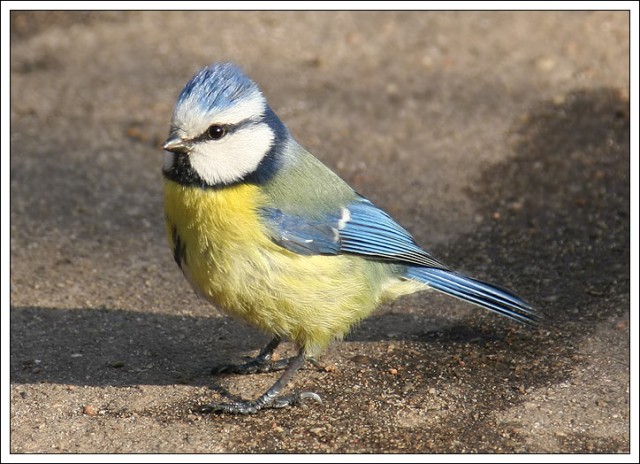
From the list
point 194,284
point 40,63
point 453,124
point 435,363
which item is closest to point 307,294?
point 194,284

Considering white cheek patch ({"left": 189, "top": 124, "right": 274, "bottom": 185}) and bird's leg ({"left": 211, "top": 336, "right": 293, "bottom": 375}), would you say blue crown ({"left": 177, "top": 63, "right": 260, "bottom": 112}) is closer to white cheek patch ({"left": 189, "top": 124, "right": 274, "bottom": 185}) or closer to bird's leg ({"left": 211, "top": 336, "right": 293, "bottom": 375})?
white cheek patch ({"left": 189, "top": 124, "right": 274, "bottom": 185})

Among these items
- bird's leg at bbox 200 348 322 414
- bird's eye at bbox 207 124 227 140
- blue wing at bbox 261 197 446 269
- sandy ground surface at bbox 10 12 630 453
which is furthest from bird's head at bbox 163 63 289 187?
sandy ground surface at bbox 10 12 630 453

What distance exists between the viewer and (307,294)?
4.56 metres

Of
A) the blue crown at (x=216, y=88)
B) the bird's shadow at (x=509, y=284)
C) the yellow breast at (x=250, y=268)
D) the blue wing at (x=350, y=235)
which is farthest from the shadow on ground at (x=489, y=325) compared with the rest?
the blue crown at (x=216, y=88)

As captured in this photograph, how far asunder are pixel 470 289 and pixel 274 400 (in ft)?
3.90

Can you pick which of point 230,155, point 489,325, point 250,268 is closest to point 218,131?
point 230,155

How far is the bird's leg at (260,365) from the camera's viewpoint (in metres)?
5.04

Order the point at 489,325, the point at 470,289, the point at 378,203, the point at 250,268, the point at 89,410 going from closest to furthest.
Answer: the point at 250,268
the point at 89,410
the point at 470,289
the point at 489,325
the point at 378,203

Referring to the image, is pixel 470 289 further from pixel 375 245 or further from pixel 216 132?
pixel 216 132

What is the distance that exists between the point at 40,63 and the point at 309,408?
5243mm

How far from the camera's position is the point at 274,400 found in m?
4.69

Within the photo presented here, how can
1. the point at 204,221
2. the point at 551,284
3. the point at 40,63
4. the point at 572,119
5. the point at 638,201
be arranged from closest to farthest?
the point at 204,221 < the point at 551,284 < the point at 638,201 < the point at 572,119 < the point at 40,63

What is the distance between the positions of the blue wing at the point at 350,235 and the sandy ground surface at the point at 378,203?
605mm

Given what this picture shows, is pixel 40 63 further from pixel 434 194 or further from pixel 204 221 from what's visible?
pixel 204 221
